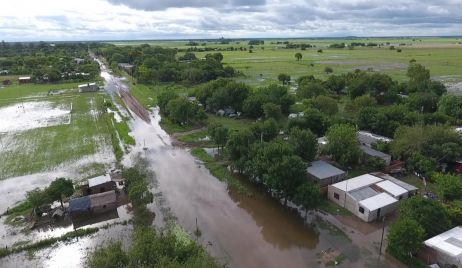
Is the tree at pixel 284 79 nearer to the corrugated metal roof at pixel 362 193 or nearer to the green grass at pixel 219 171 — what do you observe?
the green grass at pixel 219 171

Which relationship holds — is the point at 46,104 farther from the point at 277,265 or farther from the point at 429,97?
the point at 429,97

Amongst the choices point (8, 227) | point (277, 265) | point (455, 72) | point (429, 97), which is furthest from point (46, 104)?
point (455, 72)

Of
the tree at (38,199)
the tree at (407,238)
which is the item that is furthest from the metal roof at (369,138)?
the tree at (38,199)

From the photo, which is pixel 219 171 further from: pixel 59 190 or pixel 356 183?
pixel 59 190

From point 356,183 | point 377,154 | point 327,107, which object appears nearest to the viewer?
point 356,183

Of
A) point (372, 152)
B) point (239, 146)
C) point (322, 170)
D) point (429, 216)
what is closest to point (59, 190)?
point (239, 146)
